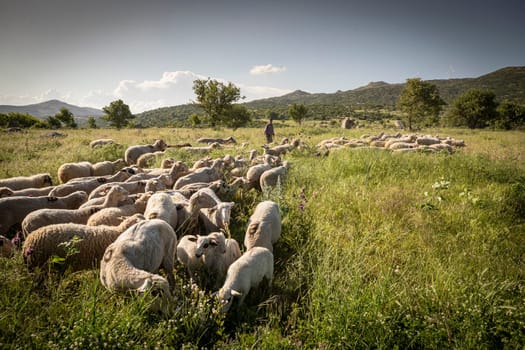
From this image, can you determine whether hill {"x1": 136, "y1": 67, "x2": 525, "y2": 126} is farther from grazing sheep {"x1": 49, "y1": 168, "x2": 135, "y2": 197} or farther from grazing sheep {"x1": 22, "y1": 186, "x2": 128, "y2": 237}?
grazing sheep {"x1": 22, "y1": 186, "x2": 128, "y2": 237}

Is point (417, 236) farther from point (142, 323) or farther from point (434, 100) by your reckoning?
point (434, 100)

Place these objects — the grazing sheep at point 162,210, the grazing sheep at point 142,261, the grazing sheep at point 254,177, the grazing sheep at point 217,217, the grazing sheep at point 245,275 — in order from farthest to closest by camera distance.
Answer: the grazing sheep at point 254,177 → the grazing sheep at point 217,217 → the grazing sheep at point 162,210 → the grazing sheep at point 245,275 → the grazing sheep at point 142,261

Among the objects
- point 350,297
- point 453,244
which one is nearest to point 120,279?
point 350,297

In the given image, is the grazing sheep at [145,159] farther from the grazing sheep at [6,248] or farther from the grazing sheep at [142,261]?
the grazing sheep at [142,261]

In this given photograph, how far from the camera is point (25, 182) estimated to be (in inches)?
263

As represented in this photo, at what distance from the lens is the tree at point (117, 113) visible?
214ft

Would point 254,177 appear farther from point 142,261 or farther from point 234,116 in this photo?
point 234,116

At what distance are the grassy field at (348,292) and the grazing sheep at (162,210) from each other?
42.5 inches

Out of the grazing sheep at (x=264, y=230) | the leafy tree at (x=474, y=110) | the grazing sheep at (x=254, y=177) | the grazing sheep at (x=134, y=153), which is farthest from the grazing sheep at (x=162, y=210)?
the leafy tree at (x=474, y=110)

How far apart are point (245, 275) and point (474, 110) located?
62.1 meters

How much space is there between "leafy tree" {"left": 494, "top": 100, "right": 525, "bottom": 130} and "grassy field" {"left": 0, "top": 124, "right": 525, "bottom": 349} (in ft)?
184

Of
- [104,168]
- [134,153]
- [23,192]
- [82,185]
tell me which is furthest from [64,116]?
[82,185]

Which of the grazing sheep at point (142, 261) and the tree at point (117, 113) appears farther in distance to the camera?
the tree at point (117, 113)

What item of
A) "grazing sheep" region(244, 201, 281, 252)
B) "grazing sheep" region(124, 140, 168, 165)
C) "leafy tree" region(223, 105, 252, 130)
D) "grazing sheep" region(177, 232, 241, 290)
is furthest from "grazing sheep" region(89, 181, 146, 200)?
"leafy tree" region(223, 105, 252, 130)
